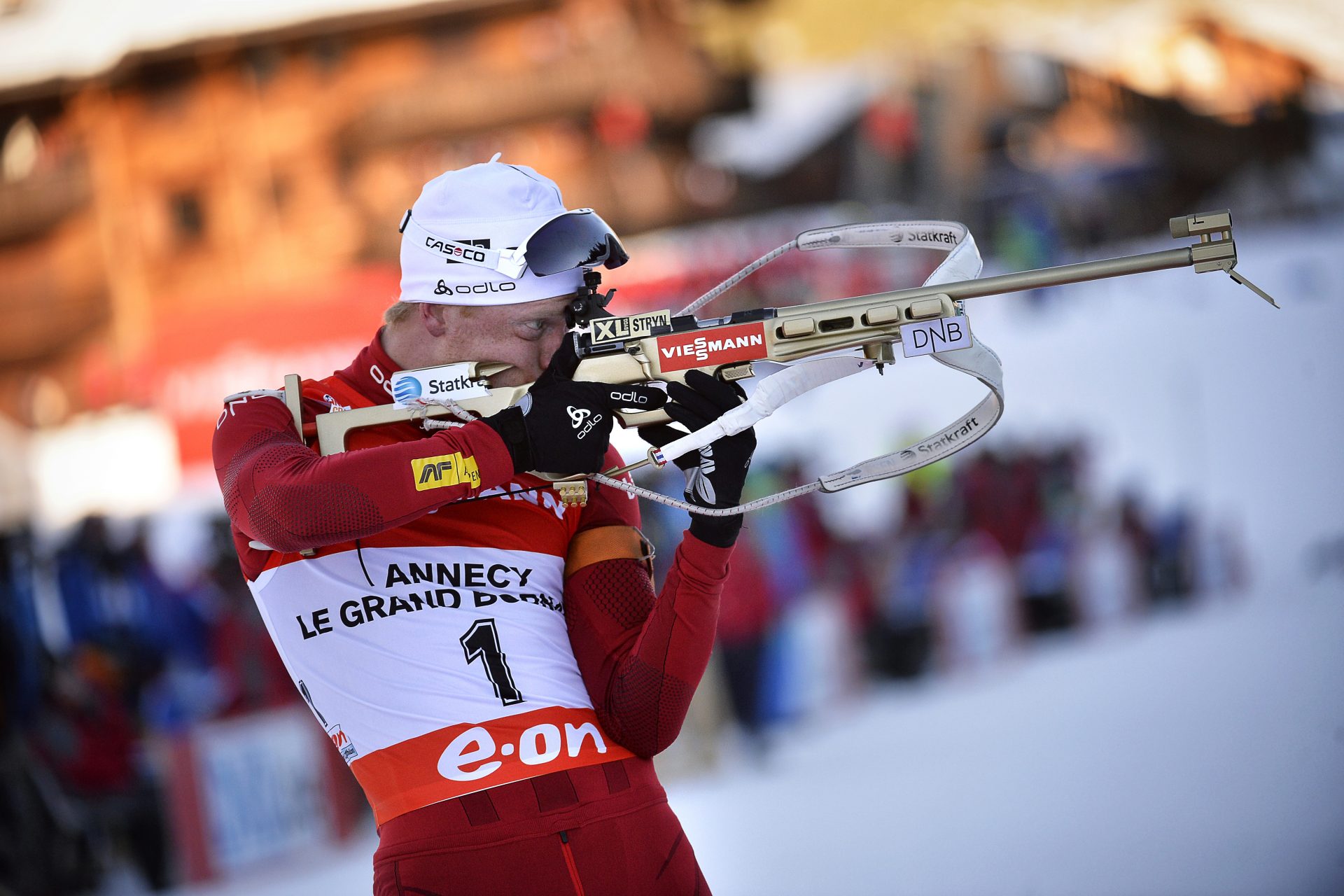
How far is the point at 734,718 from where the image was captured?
8000 mm

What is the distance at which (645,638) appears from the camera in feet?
6.88

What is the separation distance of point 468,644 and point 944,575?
7.76 meters

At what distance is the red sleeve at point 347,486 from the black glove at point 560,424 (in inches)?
1.3

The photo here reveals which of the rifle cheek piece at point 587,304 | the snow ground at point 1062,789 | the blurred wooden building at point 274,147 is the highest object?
the blurred wooden building at point 274,147

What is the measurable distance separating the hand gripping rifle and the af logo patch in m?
0.16

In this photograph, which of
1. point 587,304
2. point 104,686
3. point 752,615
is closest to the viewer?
point 587,304

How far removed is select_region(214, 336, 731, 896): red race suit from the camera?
192 cm

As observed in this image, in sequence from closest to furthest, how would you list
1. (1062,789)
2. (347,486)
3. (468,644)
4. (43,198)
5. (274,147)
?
(347,486) < (468,644) < (1062,789) < (43,198) < (274,147)

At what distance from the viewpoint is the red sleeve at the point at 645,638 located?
2.06 meters

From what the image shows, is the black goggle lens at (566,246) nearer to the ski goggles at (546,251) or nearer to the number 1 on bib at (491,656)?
the ski goggles at (546,251)

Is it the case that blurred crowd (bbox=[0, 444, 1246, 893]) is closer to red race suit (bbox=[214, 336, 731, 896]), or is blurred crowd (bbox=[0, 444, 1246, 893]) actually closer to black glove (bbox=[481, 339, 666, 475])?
red race suit (bbox=[214, 336, 731, 896])

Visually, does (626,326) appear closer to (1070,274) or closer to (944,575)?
(1070,274)

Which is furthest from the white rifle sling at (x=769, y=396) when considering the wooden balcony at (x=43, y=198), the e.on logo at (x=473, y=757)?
the wooden balcony at (x=43, y=198)

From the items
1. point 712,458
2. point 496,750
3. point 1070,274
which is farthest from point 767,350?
point 496,750
